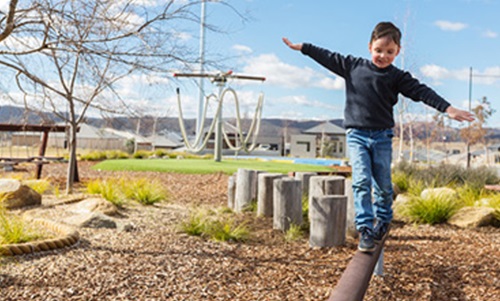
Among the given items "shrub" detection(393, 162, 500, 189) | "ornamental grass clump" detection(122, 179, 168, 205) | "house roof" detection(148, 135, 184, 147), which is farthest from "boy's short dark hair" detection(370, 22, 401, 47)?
"house roof" detection(148, 135, 184, 147)

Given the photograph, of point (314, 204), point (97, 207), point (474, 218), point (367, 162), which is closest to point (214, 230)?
point (314, 204)

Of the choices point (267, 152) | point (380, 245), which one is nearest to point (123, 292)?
point (380, 245)

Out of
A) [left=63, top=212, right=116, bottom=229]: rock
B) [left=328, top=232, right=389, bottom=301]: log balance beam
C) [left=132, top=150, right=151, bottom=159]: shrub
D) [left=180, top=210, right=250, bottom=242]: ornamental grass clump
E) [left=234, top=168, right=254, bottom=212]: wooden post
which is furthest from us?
[left=132, top=150, right=151, bottom=159]: shrub

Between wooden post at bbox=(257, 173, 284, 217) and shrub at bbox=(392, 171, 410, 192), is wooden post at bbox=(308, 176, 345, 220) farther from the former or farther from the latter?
shrub at bbox=(392, 171, 410, 192)

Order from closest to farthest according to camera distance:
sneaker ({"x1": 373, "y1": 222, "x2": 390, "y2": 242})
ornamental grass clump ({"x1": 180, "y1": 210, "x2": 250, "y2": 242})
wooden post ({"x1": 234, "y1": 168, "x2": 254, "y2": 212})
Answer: sneaker ({"x1": 373, "y1": 222, "x2": 390, "y2": 242}) < ornamental grass clump ({"x1": 180, "y1": 210, "x2": 250, "y2": 242}) < wooden post ({"x1": 234, "y1": 168, "x2": 254, "y2": 212})

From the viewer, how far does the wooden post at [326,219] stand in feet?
16.0

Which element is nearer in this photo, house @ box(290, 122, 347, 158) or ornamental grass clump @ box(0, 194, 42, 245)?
ornamental grass clump @ box(0, 194, 42, 245)

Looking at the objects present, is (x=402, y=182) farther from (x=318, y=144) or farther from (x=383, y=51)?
(x=318, y=144)

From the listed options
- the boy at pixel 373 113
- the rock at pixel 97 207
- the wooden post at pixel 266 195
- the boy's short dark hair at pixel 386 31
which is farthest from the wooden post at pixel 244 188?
the boy's short dark hair at pixel 386 31

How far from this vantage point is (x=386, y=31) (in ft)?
10.6

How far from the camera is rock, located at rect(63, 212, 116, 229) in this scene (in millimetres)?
5551

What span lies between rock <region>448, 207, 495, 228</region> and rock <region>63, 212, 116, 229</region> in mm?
4151

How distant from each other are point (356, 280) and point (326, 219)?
6.81ft

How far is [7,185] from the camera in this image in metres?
7.18
